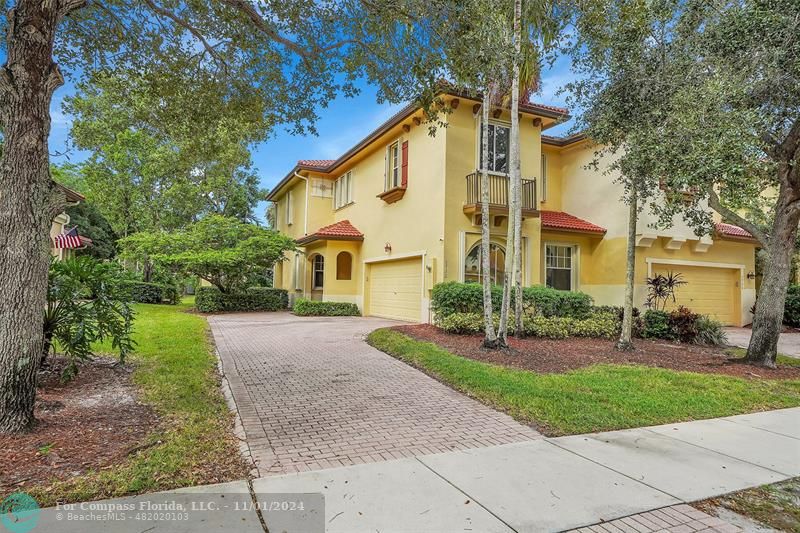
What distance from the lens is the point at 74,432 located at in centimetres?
421

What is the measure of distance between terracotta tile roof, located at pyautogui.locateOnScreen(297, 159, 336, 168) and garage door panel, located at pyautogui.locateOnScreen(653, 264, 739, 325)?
1482cm

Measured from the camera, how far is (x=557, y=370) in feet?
25.7

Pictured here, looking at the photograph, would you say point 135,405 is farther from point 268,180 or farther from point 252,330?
point 268,180

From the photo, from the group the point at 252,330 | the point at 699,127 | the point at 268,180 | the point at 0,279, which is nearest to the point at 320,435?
the point at 0,279

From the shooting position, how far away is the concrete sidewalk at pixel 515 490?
289cm

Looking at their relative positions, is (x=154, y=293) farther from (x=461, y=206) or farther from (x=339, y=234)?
(x=461, y=206)

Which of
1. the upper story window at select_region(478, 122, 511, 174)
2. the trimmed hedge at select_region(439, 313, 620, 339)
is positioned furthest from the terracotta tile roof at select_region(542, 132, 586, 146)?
the trimmed hedge at select_region(439, 313, 620, 339)

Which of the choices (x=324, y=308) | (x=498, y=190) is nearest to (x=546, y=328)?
(x=498, y=190)

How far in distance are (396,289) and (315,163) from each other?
30.0 ft

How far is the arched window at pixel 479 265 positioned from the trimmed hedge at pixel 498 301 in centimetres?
165

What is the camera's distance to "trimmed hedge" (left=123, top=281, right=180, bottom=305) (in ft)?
67.3

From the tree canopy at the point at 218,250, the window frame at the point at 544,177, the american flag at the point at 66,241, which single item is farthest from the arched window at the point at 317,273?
the window frame at the point at 544,177

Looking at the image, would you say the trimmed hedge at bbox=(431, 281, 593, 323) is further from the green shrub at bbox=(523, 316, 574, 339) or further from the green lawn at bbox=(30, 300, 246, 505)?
the green lawn at bbox=(30, 300, 246, 505)

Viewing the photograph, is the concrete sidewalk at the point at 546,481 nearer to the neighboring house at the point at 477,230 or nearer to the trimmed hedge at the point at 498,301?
the trimmed hedge at the point at 498,301
